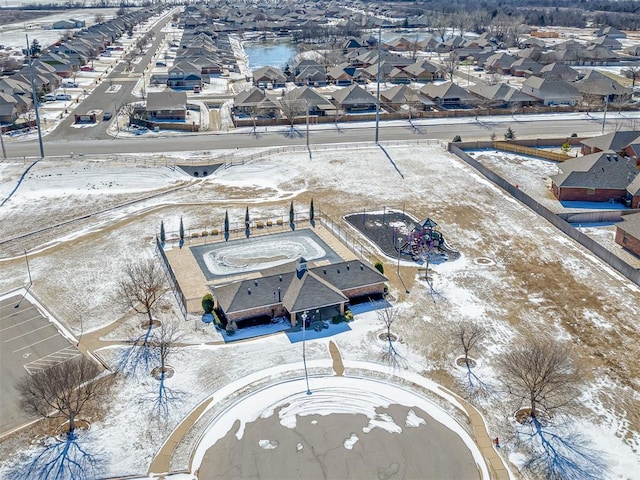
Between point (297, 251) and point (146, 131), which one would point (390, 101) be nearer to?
point (146, 131)

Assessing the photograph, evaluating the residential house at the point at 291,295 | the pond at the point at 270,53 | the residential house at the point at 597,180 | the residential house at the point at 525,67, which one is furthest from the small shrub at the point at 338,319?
the pond at the point at 270,53

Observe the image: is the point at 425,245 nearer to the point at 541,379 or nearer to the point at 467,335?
the point at 467,335

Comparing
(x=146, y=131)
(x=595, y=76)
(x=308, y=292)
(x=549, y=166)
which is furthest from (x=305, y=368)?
(x=595, y=76)

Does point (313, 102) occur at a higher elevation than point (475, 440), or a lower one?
higher

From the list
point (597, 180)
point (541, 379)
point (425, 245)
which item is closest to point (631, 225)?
point (597, 180)

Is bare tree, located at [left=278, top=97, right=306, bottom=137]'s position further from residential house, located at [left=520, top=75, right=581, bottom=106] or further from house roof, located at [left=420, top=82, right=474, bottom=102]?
residential house, located at [left=520, top=75, right=581, bottom=106]

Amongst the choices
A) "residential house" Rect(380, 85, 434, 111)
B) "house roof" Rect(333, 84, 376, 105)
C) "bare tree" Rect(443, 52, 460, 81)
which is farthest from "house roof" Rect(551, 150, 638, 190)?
"bare tree" Rect(443, 52, 460, 81)
